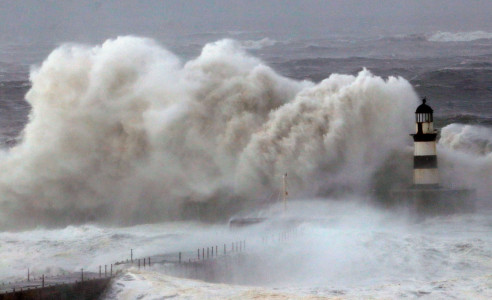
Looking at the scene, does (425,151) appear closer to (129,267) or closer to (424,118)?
(424,118)

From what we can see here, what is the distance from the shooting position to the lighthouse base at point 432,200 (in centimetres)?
3081

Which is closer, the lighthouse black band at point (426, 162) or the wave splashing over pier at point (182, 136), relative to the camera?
the lighthouse black band at point (426, 162)

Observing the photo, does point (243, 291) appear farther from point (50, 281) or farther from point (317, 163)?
point (317, 163)

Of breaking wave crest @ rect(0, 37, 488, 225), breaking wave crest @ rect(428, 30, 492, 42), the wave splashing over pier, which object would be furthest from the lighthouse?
breaking wave crest @ rect(428, 30, 492, 42)

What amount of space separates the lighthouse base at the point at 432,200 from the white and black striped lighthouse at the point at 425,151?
0.79 feet

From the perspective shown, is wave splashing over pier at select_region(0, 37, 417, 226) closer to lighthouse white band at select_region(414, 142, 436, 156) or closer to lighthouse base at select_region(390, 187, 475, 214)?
lighthouse base at select_region(390, 187, 475, 214)

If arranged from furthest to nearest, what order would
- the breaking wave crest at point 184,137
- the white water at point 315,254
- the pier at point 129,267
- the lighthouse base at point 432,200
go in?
the breaking wave crest at point 184,137, the lighthouse base at point 432,200, the white water at point 315,254, the pier at point 129,267

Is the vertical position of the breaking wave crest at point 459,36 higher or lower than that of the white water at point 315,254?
higher

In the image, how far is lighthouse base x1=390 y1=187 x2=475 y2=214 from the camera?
1213 inches

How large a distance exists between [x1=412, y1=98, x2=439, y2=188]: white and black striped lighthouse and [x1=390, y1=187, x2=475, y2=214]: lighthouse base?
239 mm

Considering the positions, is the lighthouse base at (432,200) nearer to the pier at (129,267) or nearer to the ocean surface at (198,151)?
the ocean surface at (198,151)

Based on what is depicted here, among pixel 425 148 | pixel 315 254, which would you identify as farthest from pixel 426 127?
pixel 315 254

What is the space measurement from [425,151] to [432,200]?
139 centimetres

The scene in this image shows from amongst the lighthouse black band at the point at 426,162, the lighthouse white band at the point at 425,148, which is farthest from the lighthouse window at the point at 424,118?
the lighthouse black band at the point at 426,162
